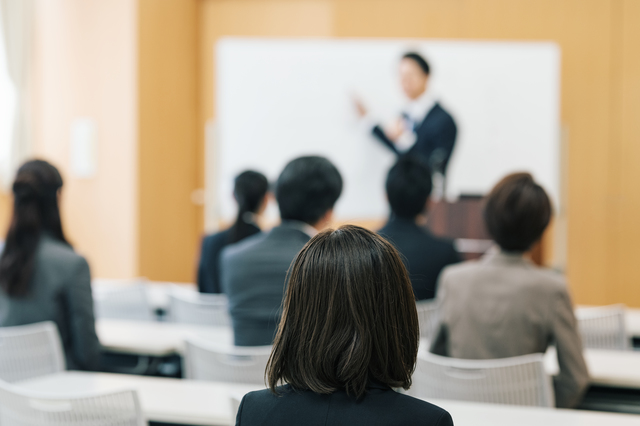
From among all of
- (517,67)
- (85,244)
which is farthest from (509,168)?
(85,244)

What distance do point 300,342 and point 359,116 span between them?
469cm

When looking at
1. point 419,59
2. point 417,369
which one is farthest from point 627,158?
point 417,369

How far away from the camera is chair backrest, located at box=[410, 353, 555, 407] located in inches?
→ 74.6

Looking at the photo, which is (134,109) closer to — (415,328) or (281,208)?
(281,208)

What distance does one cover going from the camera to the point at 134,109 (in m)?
6.04

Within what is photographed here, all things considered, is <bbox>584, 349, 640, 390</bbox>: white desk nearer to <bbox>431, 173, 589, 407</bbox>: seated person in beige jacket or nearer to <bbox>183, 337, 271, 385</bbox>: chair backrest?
<bbox>431, 173, 589, 407</bbox>: seated person in beige jacket

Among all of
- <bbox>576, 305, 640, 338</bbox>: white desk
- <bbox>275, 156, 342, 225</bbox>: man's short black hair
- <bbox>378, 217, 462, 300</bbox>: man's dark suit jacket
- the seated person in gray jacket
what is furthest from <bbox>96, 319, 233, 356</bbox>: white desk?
<bbox>576, 305, 640, 338</bbox>: white desk

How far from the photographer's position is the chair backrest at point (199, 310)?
311cm

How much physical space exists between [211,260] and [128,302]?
0.49m

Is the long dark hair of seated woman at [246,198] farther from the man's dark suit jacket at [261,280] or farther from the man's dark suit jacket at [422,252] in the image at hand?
the man's dark suit jacket at [261,280]

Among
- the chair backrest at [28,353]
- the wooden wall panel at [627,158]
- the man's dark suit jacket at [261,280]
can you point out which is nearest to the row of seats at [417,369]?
the chair backrest at [28,353]

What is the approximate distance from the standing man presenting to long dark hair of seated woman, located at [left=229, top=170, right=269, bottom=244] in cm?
218

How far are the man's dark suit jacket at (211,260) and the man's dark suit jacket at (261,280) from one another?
121cm

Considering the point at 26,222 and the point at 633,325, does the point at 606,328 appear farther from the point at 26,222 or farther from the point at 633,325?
the point at 26,222
